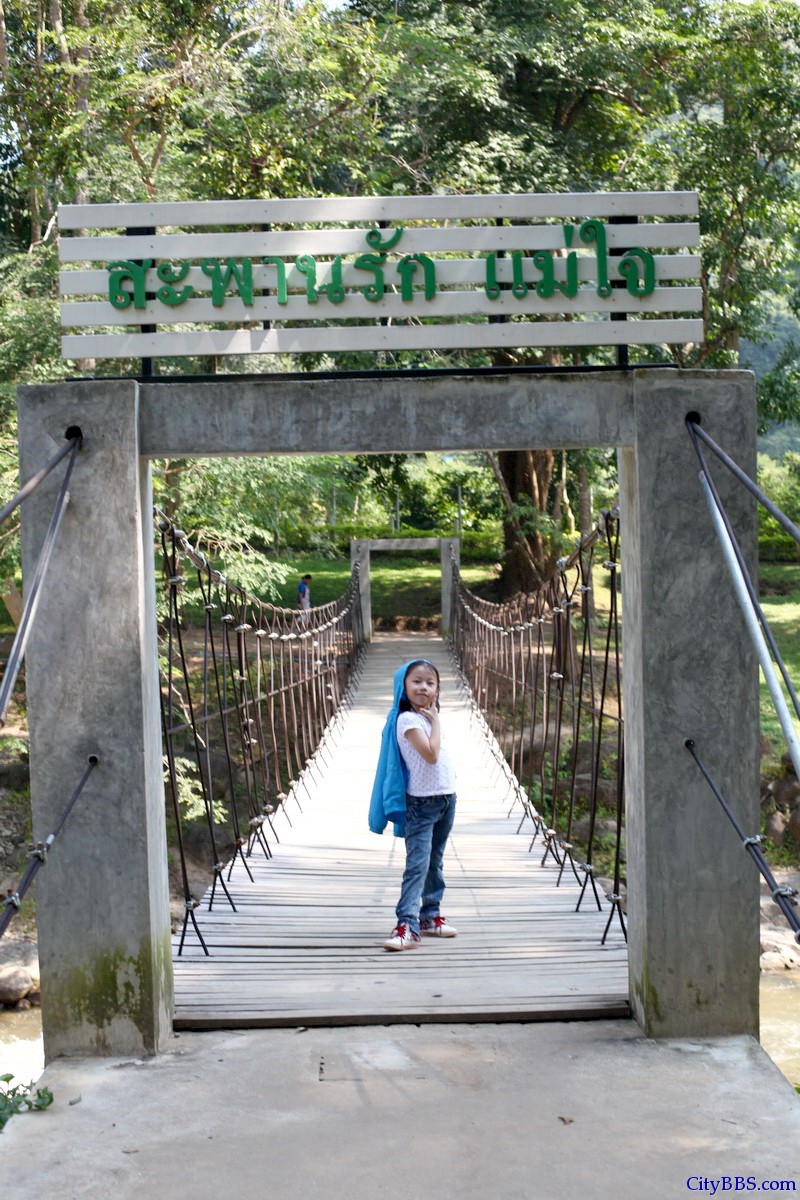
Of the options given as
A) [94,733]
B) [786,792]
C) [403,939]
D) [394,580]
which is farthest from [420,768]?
[394,580]

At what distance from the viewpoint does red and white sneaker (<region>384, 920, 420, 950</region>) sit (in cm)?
361

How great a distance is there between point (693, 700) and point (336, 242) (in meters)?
1.33

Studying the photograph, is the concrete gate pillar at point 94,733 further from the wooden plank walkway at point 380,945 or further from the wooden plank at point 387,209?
the wooden plank at point 387,209

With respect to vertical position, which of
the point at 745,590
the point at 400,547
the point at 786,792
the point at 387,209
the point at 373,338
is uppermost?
the point at 387,209

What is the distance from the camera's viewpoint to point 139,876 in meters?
2.75

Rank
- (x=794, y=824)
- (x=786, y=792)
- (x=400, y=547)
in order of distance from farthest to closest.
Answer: (x=400, y=547) < (x=786, y=792) < (x=794, y=824)

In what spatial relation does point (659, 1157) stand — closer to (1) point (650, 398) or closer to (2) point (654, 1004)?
(2) point (654, 1004)

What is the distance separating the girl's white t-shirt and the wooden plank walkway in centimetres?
45

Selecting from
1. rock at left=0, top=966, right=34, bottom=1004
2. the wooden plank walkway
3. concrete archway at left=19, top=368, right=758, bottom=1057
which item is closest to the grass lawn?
rock at left=0, top=966, right=34, bottom=1004

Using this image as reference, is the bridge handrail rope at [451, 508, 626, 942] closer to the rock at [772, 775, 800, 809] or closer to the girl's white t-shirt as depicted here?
the girl's white t-shirt

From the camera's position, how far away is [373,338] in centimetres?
293

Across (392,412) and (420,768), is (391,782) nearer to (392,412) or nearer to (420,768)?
(420,768)

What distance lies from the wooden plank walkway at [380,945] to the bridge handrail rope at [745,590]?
1.98 ft

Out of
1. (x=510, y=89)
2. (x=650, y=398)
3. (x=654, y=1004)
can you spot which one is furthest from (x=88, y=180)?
(x=654, y=1004)
